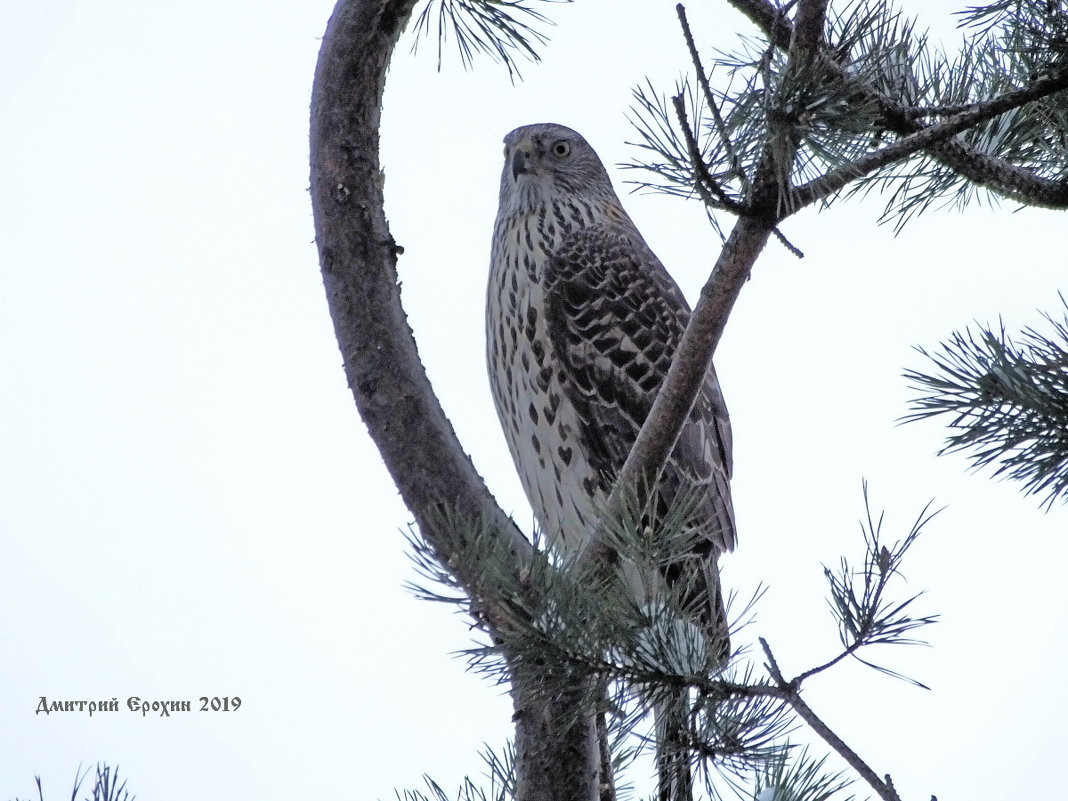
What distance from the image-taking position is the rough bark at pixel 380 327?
251 cm

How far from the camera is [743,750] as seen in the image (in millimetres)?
2057

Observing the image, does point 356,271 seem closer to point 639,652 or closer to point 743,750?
point 639,652

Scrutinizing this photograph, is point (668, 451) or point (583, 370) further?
point (583, 370)

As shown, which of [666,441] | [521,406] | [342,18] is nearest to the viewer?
[666,441]

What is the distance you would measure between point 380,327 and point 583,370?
1671mm

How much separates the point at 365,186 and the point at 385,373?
47 centimetres

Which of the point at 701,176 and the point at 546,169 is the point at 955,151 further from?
the point at 546,169

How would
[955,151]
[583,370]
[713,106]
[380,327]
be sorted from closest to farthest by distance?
[713,106]
[955,151]
[380,327]
[583,370]

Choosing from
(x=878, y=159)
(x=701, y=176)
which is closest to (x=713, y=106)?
(x=701, y=176)

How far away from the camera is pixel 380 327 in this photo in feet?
8.96

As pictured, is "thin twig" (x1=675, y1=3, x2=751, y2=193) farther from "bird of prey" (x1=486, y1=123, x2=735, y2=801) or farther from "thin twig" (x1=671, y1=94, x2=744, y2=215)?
"bird of prey" (x1=486, y1=123, x2=735, y2=801)

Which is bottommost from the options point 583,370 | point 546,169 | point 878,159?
point 878,159

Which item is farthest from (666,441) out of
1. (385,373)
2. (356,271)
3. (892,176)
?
(892,176)

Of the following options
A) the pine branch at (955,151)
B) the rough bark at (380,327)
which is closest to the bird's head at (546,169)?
the rough bark at (380,327)
